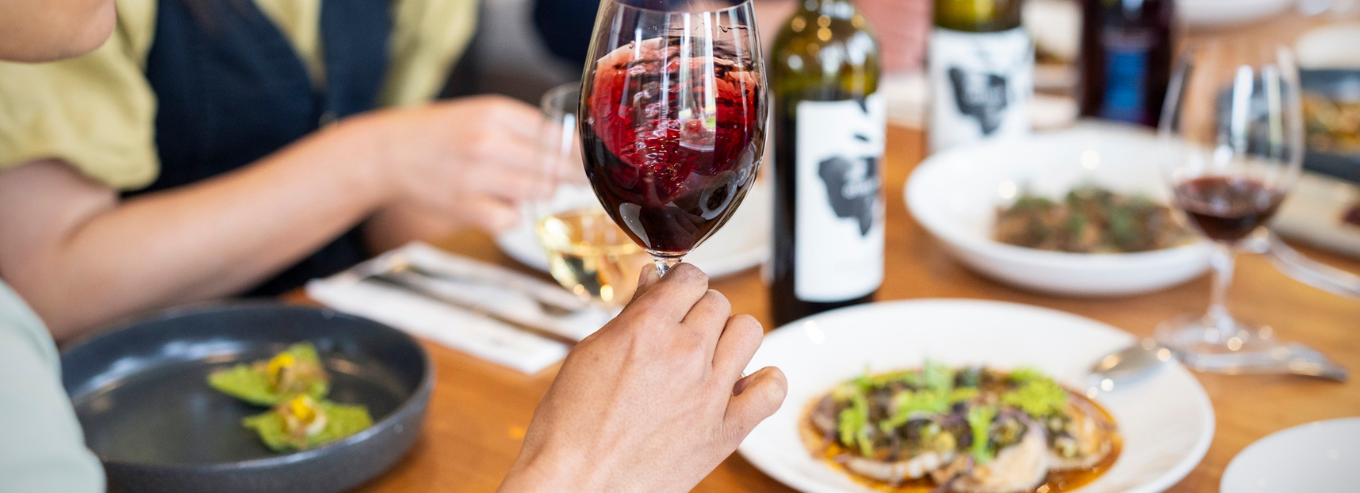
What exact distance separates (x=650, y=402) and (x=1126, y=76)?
1.29 m

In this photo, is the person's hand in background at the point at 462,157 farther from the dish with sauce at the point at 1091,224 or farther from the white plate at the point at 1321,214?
the white plate at the point at 1321,214

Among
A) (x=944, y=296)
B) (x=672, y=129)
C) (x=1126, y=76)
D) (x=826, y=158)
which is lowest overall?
(x=944, y=296)

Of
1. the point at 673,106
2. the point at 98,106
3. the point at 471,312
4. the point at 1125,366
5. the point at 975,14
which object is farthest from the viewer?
the point at 975,14

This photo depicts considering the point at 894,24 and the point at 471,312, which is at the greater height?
the point at 894,24

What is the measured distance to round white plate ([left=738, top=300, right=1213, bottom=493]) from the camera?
773 millimetres

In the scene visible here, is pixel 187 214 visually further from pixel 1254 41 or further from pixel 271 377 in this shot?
pixel 1254 41

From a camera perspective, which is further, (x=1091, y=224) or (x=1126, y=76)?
(x=1126, y=76)

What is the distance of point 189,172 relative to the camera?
1494 mm

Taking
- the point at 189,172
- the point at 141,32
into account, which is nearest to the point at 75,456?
the point at 141,32

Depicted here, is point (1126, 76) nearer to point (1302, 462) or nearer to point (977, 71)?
point (977, 71)

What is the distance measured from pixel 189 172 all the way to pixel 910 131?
3.55 feet

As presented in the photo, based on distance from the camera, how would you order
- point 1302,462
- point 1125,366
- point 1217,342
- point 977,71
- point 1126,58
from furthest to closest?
point 1126,58
point 977,71
point 1217,342
point 1125,366
point 1302,462

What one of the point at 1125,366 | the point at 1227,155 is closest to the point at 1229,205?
the point at 1227,155

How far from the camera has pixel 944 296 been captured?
114 centimetres
